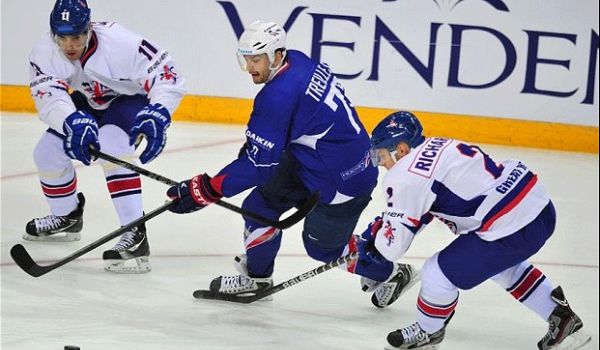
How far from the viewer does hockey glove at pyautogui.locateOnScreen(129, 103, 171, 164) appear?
170 inches

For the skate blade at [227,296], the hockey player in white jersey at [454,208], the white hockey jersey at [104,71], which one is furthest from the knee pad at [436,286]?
the white hockey jersey at [104,71]

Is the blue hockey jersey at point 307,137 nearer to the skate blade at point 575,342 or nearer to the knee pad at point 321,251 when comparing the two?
the knee pad at point 321,251

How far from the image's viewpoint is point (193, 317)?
417cm

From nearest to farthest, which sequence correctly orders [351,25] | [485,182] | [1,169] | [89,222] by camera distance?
[485,182] < [89,222] < [1,169] < [351,25]

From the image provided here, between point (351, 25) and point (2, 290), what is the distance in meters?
3.27

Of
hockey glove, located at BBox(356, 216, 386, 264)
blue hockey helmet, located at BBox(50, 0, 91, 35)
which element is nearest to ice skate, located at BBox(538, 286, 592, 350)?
hockey glove, located at BBox(356, 216, 386, 264)

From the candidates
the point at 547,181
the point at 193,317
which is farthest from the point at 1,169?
the point at 547,181

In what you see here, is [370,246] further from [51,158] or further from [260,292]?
[51,158]

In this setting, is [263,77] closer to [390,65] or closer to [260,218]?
[260,218]

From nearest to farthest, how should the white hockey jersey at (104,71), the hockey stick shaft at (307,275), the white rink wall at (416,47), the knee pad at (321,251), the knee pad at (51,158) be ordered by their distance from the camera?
the hockey stick shaft at (307,275) < the knee pad at (321,251) < the white hockey jersey at (104,71) < the knee pad at (51,158) < the white rink wall at (416,47)

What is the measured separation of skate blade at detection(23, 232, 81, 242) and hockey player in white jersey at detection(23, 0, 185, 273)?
0.28 metres

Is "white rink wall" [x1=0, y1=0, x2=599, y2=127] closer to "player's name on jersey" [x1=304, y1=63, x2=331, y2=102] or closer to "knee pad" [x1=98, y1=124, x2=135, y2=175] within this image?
"knee pad" [x1=98, y1=124, x2=135, y2=175]

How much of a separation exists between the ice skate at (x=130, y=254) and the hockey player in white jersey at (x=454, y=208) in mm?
1134

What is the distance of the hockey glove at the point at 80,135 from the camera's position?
4289 mm
